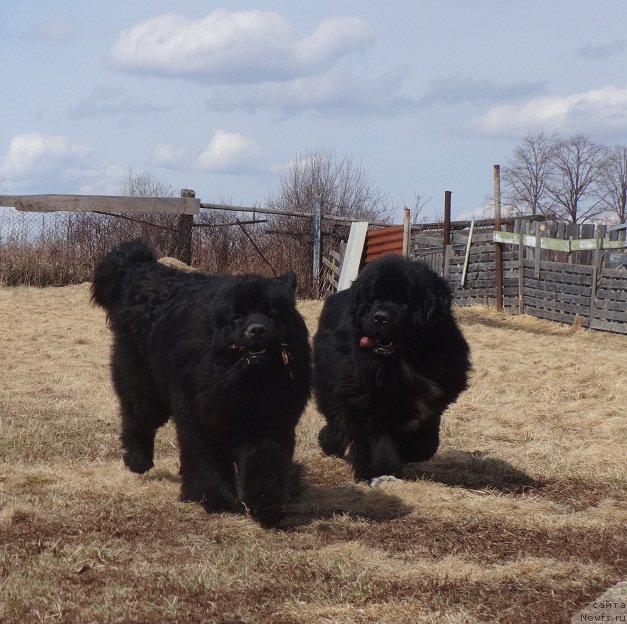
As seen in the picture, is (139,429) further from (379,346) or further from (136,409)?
(379,346)

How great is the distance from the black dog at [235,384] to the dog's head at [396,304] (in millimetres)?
956

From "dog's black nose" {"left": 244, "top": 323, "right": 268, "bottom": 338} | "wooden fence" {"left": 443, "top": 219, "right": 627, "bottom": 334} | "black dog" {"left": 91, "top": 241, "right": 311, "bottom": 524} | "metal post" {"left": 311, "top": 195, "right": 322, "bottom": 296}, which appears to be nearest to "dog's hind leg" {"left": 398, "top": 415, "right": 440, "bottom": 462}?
"black dog" {"left": 91, "top": 241, "right": 311, "bottom": 524}

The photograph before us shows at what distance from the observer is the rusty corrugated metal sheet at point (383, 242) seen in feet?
67.3

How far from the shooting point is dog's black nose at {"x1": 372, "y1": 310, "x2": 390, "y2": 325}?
692cm

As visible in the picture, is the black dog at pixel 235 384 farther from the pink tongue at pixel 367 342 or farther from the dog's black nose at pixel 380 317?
the pink tongue at pixel 367 342

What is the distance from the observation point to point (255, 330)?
18.5 ft

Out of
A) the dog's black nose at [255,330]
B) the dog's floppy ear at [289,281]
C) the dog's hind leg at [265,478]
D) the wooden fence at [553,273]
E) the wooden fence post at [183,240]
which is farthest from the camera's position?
the wooden fence post at [183,240]

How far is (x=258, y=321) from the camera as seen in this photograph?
18.8 ft

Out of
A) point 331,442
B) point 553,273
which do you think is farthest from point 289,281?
point 553,273

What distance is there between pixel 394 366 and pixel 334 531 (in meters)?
1.78

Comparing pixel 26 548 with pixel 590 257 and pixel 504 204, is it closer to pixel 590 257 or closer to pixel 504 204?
pixel 590 257

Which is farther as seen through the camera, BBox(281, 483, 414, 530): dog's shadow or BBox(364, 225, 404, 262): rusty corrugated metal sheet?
BBox(364, 225, 404, 262): rusty corrugated metal sheet

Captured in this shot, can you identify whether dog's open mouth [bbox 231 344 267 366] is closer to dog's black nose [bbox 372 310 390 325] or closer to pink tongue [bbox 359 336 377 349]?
dog's black nose [bbox 372 310 390 325]

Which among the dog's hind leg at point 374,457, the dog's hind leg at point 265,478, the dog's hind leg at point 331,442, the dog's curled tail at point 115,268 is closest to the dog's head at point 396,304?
the dog's hind leg at point 374,457
